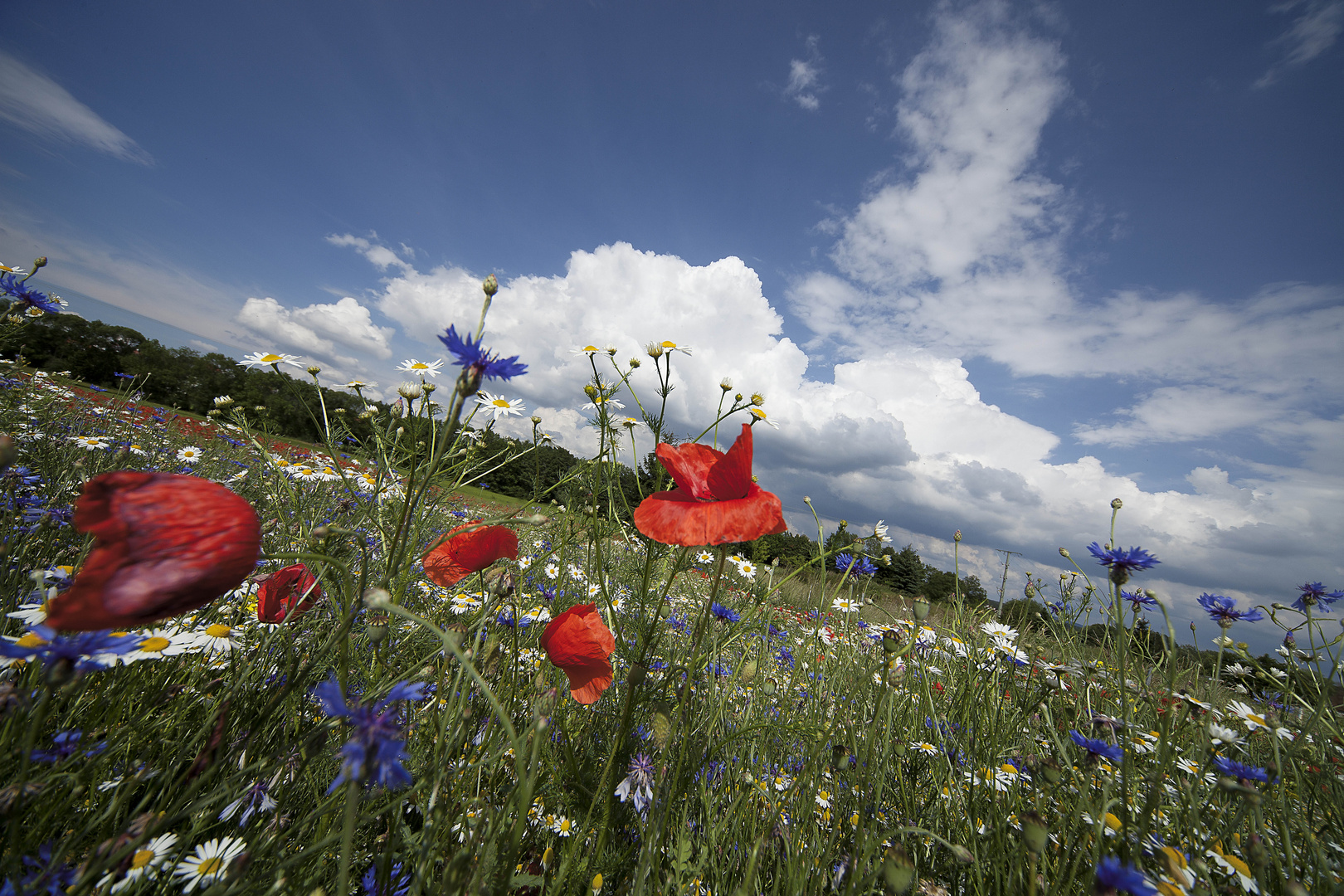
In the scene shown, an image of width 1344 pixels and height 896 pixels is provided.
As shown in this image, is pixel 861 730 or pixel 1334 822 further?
pixel 861 730

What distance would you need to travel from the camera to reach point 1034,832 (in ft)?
2.89

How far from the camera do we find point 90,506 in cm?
72

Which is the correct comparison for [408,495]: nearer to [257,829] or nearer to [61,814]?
[257,829]

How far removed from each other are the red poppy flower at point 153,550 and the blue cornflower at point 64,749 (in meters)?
0.49

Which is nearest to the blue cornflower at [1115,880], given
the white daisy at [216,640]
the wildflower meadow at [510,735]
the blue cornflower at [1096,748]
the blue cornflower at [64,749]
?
the wildflower meadow at [510,735]

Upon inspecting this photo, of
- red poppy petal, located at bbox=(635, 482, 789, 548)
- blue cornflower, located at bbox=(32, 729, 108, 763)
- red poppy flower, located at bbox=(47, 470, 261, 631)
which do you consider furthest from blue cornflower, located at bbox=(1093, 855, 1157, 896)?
blue cornflower, located at bbox=(32, 729, 108, 763)

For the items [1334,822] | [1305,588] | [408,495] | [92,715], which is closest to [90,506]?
[408,495]

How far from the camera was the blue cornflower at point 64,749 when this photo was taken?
943mm

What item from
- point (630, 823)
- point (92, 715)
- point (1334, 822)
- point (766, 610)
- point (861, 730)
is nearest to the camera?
point (92, 715)

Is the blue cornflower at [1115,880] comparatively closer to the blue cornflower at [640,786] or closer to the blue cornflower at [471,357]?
the blue cornflower at [640,786]

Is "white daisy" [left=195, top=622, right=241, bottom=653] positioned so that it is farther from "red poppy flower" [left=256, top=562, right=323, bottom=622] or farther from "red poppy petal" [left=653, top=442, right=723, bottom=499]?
"red poppy petal" [left=653, top=442, right=723, bottom=499]

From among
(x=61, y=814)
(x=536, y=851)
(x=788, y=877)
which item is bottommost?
(x=536, y=851)

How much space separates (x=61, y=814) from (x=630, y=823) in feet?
4.58

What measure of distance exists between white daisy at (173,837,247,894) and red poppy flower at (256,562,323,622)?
1.66ft
